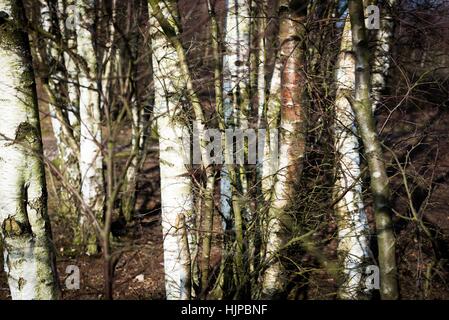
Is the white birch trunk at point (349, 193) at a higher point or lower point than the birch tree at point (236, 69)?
lower

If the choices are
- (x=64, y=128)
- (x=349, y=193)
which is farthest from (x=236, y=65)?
(x=64, y=128)

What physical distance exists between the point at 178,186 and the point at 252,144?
64.3 inches

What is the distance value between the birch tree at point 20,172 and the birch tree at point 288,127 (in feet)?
6.64

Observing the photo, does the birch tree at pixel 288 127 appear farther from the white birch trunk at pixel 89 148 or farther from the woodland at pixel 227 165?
the white birch trunk at pixel 89 148

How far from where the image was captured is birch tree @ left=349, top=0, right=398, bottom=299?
11.3 ft

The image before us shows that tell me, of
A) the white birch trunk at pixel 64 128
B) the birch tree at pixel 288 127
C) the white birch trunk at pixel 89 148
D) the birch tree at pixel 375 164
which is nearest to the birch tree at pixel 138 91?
the white birch trunk at pixel 89 148

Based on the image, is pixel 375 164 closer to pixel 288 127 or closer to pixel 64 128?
pixel 288 127

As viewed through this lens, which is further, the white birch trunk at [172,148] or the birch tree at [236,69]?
the birch tree at [236,69]

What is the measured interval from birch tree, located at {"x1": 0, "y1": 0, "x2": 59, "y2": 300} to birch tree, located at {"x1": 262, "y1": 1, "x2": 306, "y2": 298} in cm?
202

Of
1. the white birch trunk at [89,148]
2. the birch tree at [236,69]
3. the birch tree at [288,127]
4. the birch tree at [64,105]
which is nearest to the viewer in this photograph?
the birch tree at [288,127]

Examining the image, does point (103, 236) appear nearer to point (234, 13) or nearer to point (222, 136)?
point (222, 136)

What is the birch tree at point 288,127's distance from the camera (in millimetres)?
4457

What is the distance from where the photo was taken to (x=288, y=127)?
4527mm

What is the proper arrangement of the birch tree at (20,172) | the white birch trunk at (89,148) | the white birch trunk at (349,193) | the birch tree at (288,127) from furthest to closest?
the white birch trunk at (89,148) → the white birch trunk at (349,193) → the birch tree at (288,127) → the birch tree at (20,172)
